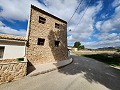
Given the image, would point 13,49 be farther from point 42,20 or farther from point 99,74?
point 99,74

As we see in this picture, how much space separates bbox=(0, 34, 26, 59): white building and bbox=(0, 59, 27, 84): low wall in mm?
3658

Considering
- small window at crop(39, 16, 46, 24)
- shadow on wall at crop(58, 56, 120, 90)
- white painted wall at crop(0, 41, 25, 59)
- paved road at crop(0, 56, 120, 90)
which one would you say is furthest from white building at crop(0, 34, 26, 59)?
shadow on wall at crop(58, 56, 120, 90)

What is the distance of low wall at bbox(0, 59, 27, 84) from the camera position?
5.51 metres

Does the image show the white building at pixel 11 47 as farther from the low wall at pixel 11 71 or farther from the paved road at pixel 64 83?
the paved road at pixel 64 83

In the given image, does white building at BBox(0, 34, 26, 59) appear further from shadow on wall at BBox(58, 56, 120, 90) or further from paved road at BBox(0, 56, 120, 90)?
shadow on wall at BBox(58, 56, 120, 90)

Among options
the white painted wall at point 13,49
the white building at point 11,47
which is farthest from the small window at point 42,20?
the white painted wall at point 13,49

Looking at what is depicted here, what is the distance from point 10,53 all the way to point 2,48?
3.08 ft

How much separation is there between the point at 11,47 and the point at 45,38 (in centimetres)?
435

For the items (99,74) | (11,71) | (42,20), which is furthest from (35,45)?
(99,74)

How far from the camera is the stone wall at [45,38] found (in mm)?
10484

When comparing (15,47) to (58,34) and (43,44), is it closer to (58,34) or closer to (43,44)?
(43,44)

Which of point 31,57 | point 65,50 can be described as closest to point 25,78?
point 31,57

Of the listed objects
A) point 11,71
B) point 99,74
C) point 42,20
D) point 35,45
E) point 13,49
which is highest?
point 42,20

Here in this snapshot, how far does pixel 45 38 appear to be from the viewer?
39.0 feet
